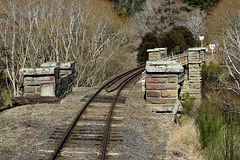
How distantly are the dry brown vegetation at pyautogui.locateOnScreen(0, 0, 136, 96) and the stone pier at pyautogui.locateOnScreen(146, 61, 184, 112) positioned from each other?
1044cm

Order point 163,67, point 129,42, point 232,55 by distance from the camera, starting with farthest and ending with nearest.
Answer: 1. point 129,42
2. point 232,55
3. point 163,67

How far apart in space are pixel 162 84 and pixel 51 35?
12103 mm

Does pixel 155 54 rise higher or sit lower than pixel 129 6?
lower

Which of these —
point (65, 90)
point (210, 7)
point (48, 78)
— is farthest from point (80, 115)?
point (210, 7)

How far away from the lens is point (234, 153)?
470 cm

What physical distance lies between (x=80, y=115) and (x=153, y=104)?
2.39 m

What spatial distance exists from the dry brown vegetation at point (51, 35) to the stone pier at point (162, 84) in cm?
1044

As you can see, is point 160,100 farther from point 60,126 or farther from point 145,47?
point 145,47

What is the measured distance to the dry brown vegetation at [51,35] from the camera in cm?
1761

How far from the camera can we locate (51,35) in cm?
1791

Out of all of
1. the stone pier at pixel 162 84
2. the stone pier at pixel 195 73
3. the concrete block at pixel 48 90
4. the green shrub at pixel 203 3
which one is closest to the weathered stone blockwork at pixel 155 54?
the stone pier at pixel 195 73

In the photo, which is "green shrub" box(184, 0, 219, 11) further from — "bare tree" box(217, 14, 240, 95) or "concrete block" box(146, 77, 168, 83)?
"concrete block" box(146, 77, 168, 83)

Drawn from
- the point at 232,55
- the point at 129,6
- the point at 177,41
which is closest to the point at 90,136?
the point at 232,55

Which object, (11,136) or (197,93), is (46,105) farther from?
(197,93)
